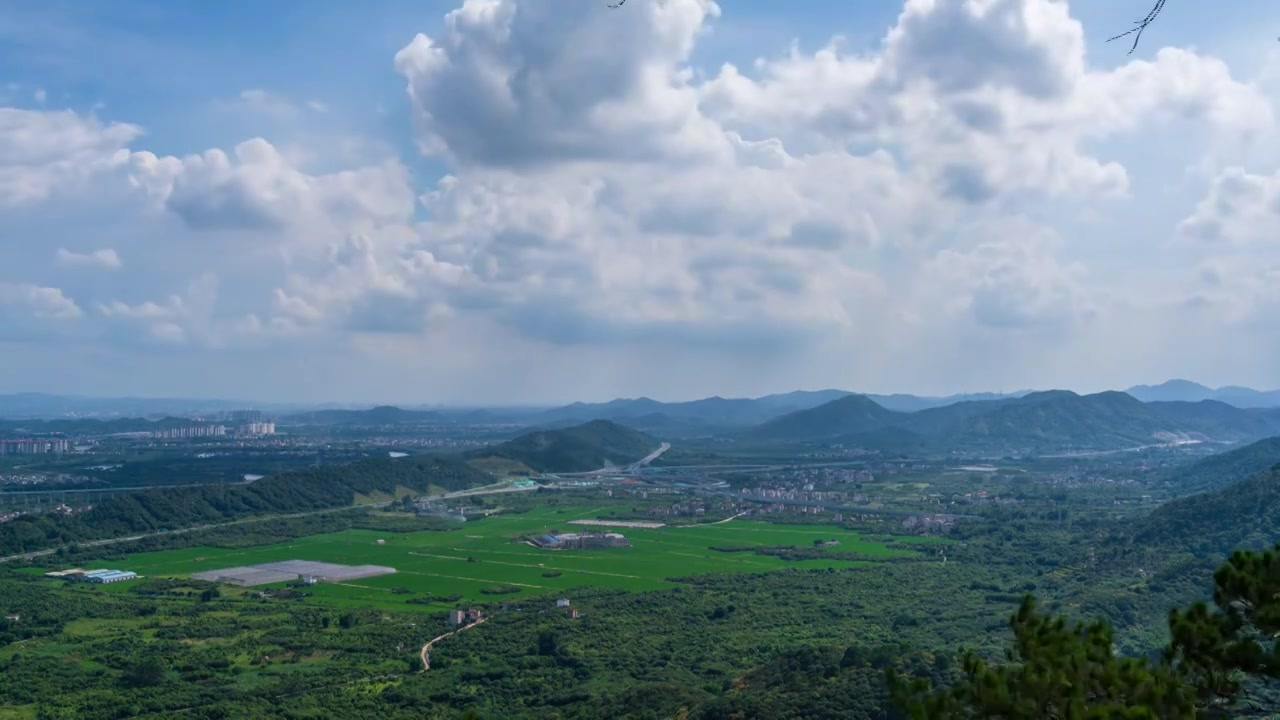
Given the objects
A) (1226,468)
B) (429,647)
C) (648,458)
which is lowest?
(429,647)

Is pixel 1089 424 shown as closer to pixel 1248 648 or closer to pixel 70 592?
pixel 70 592

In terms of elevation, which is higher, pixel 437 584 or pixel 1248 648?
pixel 1248 648

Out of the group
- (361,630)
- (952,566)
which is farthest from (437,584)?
(952,566)

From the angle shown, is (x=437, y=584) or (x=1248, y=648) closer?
(x=1248, y=648)

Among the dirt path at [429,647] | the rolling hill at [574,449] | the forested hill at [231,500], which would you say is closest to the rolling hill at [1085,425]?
the rolling hill at [574,449]

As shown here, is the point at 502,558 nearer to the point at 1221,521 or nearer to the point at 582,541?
the point at 582,541

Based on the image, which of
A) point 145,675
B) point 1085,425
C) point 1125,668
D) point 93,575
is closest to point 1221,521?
point 145,675

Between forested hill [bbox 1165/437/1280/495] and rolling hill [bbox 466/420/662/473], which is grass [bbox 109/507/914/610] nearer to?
forested hill [bbox 1165/437/1280/495]
